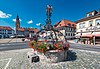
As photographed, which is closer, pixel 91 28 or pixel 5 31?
pixel 91 28

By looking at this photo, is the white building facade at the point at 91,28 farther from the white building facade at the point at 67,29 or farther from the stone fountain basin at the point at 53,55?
the stone fountain basin at the point at 53,55

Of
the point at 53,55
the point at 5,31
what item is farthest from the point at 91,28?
the point at 5,31

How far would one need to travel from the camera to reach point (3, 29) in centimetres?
8444

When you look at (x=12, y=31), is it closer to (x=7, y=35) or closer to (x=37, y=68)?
(x=7, y=35)

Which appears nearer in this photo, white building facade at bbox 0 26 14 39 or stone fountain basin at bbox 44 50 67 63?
stone fountain basin at bbox 44 50 67 63

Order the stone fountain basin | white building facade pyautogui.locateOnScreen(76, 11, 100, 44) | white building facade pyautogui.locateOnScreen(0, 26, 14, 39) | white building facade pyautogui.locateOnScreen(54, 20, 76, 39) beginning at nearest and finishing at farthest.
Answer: the stone fountain basin
white building facade pyautogui.locateOnScreen(76, 11, 100, 44)
white building facade pyautogui.locateOnScreen(54, 20, 76, 39)
white building facade pyautogui.locateOnScreen(0, 26, 14, 39)

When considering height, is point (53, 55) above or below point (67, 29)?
below

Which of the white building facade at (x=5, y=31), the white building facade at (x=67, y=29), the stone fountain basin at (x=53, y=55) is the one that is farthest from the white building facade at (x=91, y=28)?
the white building facade at (x=5, y=31)

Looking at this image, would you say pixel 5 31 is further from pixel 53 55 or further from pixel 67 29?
pixel 53 55

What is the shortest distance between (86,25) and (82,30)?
248 cm

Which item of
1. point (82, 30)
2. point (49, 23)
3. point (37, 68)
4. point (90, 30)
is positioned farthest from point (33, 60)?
point (82, 30)

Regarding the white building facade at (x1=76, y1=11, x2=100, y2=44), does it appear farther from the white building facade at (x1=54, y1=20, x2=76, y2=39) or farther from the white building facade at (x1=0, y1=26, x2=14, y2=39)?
the white building facade at (x1=0, y1=26, x2=14, y2=39)

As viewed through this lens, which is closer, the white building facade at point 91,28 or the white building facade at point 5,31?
the white building facade at point 91,28

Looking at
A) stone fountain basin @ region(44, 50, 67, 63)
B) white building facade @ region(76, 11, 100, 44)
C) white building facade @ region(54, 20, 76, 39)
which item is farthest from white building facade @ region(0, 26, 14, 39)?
stone fountain basin @ region(44, 50, 67, 63)
